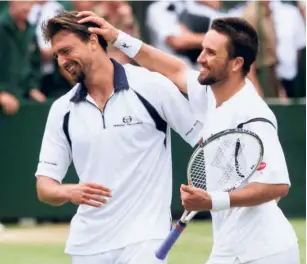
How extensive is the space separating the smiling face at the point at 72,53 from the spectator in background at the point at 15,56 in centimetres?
574

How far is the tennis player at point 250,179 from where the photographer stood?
528 centimetres

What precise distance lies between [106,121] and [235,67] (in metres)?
0.75

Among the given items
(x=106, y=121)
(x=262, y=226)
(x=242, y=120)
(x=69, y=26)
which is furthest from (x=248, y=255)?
(x=69, y=26)

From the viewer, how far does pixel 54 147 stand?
6012mm

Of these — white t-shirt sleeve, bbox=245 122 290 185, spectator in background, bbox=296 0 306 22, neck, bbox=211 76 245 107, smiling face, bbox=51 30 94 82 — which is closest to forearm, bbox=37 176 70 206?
smiling face, bbox=51 30 94 82

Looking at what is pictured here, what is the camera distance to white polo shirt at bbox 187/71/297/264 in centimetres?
530

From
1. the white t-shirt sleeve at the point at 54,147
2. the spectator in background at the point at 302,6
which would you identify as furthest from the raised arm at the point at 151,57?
the spectator in background at the point at 302,6

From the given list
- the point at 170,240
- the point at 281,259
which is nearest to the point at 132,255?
the point at 170,240

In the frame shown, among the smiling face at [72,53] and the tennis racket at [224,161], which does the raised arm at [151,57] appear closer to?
the smiling face at [72,53]

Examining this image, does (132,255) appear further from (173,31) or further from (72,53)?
(173,31)

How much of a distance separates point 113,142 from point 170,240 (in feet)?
1.97

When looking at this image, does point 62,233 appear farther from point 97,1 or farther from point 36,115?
point 97,1

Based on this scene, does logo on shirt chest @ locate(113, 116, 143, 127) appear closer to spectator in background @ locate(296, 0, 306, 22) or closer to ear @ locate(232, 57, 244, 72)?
ear @ locate(232, 57, 244, 72)

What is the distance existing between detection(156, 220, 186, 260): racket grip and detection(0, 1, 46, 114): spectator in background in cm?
615
